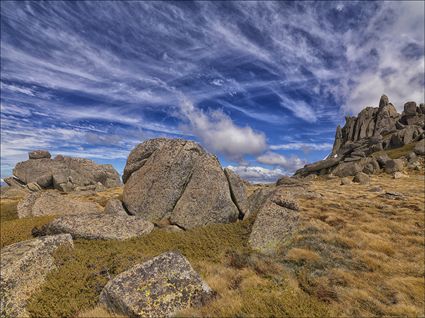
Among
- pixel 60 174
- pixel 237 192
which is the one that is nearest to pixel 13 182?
pixel 60 174

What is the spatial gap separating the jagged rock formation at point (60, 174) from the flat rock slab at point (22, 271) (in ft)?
204

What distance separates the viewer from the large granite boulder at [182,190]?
22406mm

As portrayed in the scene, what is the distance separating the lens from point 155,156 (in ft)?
82.4

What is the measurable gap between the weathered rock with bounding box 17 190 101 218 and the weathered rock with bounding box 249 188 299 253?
1661 cm

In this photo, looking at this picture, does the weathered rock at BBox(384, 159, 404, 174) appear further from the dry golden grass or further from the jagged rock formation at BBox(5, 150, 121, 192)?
the jagged rock formation at BBox(5, 150, 121, 192)

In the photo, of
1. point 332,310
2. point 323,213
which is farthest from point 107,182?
point 332,310

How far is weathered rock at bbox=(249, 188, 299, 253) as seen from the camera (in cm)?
1827

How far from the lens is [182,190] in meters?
23.8

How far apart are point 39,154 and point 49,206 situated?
71154 millimetres

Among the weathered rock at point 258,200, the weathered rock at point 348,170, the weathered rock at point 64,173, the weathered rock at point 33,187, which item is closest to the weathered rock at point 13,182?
the weathered rock at point 64,173

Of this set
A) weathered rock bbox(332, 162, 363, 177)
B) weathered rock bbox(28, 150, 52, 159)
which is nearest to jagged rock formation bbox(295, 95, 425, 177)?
weathered rock bbox(332, 162, 363, 177)

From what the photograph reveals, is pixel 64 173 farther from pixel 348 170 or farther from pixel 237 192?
pixel 348 170

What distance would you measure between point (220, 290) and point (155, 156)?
621 inches

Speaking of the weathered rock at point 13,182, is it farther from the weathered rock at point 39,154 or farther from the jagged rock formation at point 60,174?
the weathered rock at point 39,154
